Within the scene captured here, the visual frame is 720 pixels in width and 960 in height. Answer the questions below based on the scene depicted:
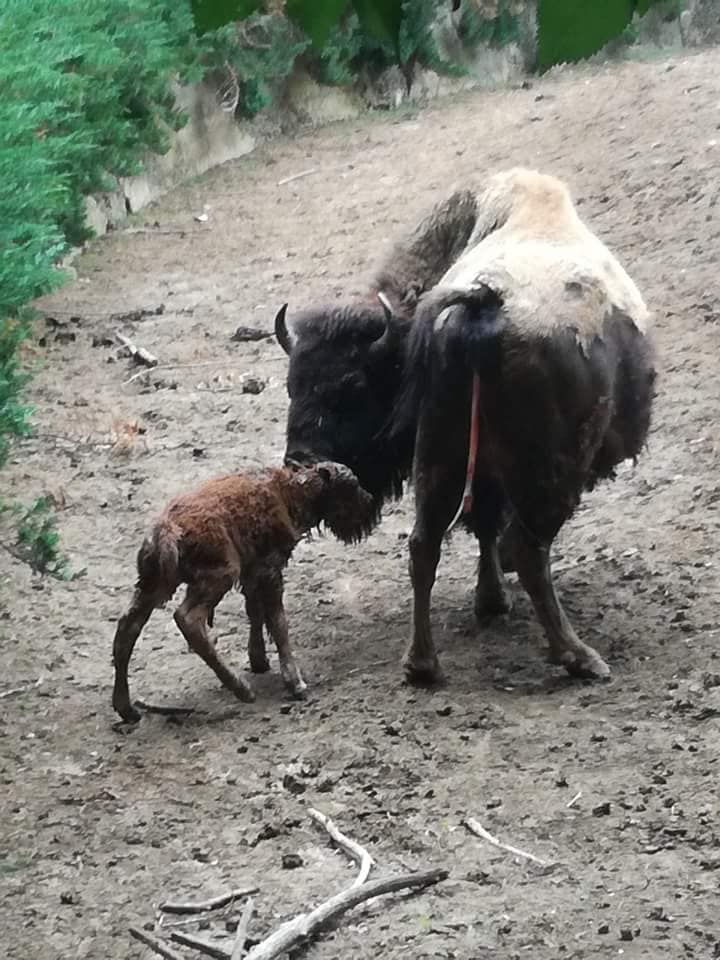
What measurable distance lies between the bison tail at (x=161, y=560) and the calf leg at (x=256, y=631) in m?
0.32

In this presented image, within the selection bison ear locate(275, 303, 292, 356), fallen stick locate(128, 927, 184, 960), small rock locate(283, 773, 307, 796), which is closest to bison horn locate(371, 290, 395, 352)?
bison ear locate(275, 303, 292, 356)

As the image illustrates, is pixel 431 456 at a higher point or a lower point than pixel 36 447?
higher

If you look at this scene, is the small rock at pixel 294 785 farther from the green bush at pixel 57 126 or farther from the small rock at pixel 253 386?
the small rock at pixel 253 386

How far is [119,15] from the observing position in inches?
455

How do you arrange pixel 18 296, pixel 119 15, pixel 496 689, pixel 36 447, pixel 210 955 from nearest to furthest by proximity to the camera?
pixel 210 955
pixel 496 689
pixel 18 296
pixel 36 447
pixel 119 15

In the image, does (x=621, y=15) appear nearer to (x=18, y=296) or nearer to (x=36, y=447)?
(x=18, y=296)

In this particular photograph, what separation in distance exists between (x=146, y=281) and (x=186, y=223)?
1.88m

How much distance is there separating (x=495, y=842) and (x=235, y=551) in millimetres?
1342

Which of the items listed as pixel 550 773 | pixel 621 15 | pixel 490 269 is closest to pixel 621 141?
pixel 490 269

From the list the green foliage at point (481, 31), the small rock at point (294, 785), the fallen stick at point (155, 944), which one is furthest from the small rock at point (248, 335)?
the fallen stick at point (155, 944)

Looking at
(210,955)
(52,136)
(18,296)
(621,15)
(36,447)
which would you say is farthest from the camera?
(52,136)

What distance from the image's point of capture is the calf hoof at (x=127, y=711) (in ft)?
15.0

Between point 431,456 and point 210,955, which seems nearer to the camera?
point 210,955

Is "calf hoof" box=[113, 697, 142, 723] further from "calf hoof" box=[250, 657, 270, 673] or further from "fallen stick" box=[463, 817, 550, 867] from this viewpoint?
"fallen stick" box=[463, 817, 550, 867]
